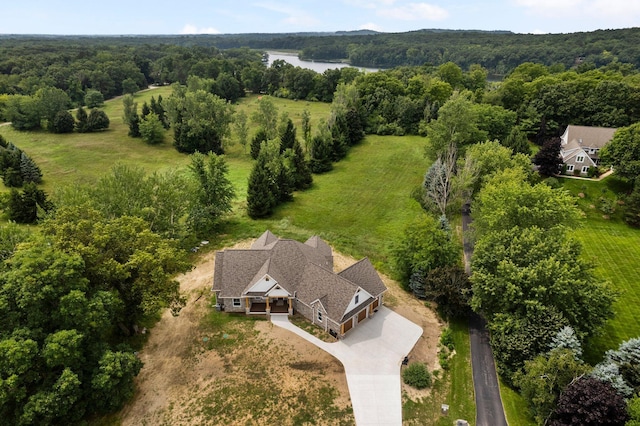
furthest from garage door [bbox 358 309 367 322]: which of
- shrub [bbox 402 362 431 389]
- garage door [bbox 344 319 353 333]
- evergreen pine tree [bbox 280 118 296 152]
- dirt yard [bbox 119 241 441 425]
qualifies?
evergreen pine tree [bbox 280 118 296 152]

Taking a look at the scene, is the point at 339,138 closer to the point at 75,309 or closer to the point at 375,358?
the point at 375,358

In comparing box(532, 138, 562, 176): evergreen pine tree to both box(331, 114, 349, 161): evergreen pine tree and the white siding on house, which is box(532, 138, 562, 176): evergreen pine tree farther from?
the white siding on house

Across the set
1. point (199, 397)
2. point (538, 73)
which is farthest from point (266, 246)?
point (538, 73)

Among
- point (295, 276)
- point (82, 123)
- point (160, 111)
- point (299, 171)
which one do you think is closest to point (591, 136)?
point (299, 171)

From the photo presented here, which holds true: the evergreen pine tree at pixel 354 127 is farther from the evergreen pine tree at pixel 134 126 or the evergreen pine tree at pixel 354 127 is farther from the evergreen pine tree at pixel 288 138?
the evergreen pine tree at pixel 134 126

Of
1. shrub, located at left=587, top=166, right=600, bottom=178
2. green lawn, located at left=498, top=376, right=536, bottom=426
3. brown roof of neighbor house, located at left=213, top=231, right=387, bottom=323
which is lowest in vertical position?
green lawn, located at left=498, top=376, right=536, bottom=426
